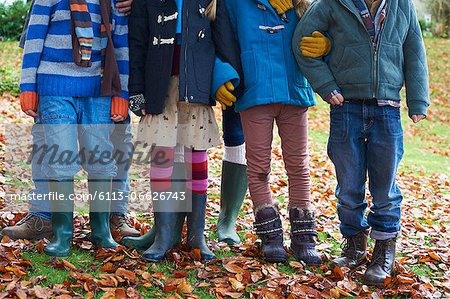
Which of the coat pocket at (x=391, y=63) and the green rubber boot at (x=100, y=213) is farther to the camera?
the green rubber boot at (x=100, y=213)

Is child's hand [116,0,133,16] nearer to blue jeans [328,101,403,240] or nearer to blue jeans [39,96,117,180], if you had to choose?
blue jeans [39,96,117,180]

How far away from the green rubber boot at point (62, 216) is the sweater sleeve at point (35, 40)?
0.61 meters

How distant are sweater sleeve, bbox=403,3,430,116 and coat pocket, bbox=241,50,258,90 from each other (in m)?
0.94

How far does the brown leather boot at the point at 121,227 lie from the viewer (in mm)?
4082

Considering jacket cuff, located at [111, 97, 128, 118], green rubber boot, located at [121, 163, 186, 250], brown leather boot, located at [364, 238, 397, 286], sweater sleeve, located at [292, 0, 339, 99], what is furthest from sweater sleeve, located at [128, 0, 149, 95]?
brown leather boot, located at [364, 238, 397, 286]

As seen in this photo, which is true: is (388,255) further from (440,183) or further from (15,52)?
(15,52)

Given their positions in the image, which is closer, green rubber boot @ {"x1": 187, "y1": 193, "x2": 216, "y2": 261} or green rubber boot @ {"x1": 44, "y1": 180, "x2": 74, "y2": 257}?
green rubber boot @ {"x1": 44, "y1": 180, "x2": 74, "y2": 257}

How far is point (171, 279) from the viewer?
11.0ft

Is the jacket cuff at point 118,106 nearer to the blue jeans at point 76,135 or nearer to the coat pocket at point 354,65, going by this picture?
the blue jeans at point 76,135

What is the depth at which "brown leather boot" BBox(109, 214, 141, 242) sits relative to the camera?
408 centimetres

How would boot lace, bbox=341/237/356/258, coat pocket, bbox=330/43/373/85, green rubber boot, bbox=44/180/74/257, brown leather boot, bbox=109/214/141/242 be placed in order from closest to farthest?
coat pocket, bbox=330/43/373/85 → green rubber boot, bbox=44/180/74/257 → boot lace, bbox=341/237/356/258 → brown leather boot, bbox=109/214/141/242

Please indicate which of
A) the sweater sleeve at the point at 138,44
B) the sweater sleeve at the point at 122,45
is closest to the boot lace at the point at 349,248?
the sweater sleeve at the point at 138,44

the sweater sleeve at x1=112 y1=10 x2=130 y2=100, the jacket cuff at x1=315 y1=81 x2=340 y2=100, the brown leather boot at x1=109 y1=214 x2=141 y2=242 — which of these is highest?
the sweater sleeve at x1=112 y1=10 x2=130 y2=100

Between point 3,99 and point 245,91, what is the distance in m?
7.78
